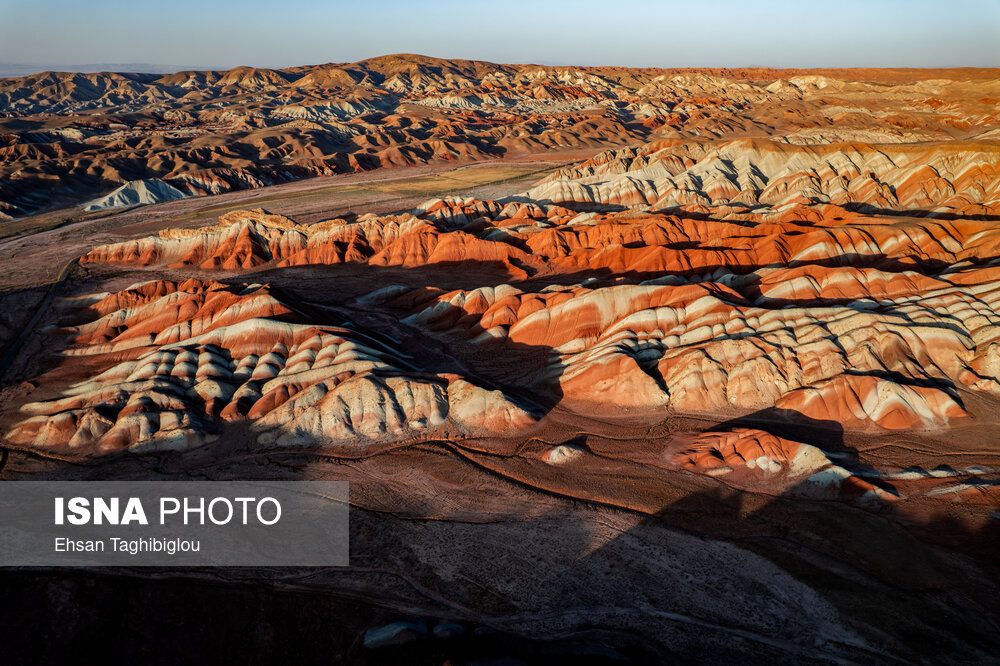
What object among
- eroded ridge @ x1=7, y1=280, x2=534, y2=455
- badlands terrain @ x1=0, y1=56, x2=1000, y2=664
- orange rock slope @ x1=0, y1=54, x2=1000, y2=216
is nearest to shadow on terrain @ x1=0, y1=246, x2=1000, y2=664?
badlands terrain @ x1=0, y1=56, x2=1000, y2=664

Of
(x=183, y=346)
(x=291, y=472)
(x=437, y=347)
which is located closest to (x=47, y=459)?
(x=183, y=346)

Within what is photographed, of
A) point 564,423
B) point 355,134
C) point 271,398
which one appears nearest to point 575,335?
point 564,423

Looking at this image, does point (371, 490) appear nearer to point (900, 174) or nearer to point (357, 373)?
point (357, 373)

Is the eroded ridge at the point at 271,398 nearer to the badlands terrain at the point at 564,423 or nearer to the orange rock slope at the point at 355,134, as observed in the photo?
the badlands terrain at the point at 564,423

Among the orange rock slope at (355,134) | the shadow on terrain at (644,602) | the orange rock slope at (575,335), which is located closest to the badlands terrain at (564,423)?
the shadow on terrain at (644,602)

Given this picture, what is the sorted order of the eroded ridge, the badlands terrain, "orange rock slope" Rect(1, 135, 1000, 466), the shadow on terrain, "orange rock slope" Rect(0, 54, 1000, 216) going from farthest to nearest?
"orange rock slope" Rect(0, 54, 1000, 216), "orange rock slope" Rect(1, 135, 1000, 466), the eroded ridge, the badlands terrain, the shadow on terrain

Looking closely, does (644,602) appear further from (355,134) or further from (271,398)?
(355,134)

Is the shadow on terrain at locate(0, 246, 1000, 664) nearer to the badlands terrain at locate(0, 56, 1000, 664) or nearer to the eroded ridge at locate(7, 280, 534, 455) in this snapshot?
the badlands terrain at locate(0, 56, 1000, 664)

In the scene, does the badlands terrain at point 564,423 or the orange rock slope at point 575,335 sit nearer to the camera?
the badlands terrain at point 564,423
